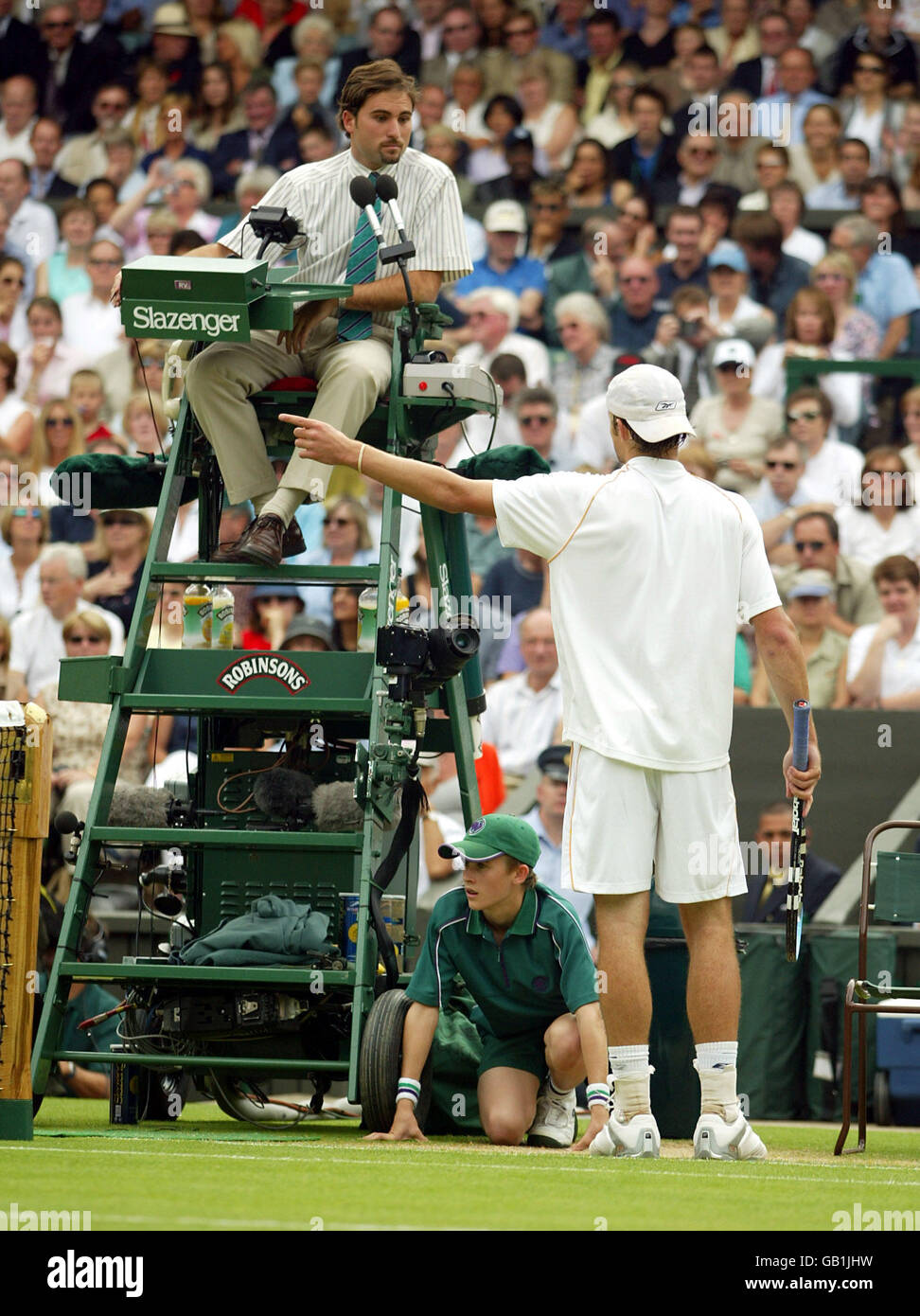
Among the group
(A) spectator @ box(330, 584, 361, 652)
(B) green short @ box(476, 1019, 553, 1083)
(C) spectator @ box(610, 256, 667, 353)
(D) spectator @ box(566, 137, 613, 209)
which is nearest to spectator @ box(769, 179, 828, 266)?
(C) spectator @ box(610, 256, 667, 353)

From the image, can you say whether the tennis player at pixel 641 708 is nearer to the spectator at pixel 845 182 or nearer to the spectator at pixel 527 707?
the spectator at pixel 527 707

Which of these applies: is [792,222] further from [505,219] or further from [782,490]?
[782,490]

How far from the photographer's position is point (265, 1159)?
5887mm

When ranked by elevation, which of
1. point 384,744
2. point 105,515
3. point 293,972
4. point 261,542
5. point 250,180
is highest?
point 250,180

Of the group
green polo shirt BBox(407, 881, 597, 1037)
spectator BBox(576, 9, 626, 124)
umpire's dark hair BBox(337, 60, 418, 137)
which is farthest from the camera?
spectator BBox(576, 9, 626, 124)

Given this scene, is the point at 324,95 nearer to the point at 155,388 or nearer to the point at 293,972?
the point at 155,388

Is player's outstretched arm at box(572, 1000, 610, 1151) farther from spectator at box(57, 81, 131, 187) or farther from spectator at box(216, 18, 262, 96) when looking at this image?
spectator at box(216, 18, 262, 96)

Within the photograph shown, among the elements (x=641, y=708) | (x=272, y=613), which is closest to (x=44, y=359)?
(x=272, y=613)

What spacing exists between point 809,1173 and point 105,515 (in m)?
8.82

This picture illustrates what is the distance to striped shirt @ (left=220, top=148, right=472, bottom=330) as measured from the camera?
8188 millimetres

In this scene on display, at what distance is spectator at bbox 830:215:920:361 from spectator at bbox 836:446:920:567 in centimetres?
178

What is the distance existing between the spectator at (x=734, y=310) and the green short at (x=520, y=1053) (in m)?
7.90

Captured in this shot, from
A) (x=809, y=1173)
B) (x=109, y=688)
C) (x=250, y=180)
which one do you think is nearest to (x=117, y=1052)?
(x=109, y=688)

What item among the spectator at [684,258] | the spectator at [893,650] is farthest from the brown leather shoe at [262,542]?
the spectator at [684,258]
